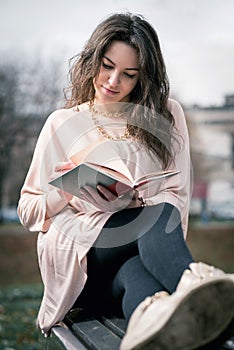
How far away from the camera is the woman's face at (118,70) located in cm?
141

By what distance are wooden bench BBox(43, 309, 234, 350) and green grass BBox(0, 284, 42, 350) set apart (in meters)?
1.51

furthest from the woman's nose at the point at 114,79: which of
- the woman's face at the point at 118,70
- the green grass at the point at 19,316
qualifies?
the green grass at the point at 19,316

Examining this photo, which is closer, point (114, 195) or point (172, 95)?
point (114, 195)

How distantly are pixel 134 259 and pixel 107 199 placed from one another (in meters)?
0.13

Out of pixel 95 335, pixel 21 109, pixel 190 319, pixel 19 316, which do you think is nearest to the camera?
pixel 190 319

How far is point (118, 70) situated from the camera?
141 centimetres

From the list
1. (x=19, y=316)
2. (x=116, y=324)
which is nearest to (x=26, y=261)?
(x=19, y=316)

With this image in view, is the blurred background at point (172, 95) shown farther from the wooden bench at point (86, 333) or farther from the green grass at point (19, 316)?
the wooden bench at point (86, 333)

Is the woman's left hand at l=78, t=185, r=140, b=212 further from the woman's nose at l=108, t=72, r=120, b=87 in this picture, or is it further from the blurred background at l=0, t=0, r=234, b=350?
the blurred background at l=0, t=0, r=234, b=350

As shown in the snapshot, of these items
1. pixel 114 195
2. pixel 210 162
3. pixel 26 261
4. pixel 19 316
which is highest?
pixel 114 195

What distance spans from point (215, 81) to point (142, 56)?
3744 mm

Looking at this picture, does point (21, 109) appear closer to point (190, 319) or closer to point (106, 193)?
point (106, 193)

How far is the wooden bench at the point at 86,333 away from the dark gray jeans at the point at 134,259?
0.13ft

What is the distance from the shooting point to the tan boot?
0.92 m
